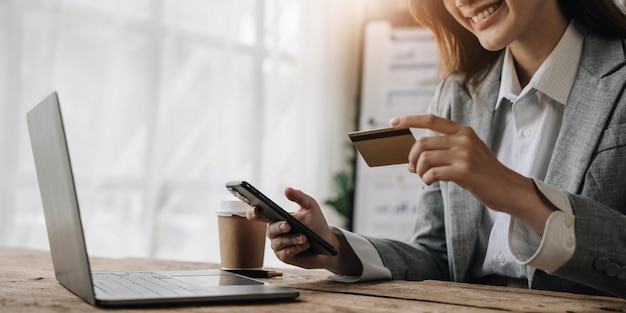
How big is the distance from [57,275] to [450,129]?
25.5 inches

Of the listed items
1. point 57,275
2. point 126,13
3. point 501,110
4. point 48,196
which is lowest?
point 57,275

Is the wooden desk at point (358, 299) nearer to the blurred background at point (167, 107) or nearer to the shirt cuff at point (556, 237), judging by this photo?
the shirt cuff at point (556, 237)

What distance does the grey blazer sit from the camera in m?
0.99

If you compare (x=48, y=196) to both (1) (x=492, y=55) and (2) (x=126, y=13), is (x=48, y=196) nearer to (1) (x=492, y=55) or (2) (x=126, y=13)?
(1) (x=492, y=55)

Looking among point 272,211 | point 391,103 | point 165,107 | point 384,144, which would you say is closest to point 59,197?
point 272,211

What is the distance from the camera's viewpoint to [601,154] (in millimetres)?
1255

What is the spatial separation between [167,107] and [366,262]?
78.5 inches

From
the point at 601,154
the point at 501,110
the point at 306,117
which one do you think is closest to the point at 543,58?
the point at 501,110

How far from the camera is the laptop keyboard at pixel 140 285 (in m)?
0.88

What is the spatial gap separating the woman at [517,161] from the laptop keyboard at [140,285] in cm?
22

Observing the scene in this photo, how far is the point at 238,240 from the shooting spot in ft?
4.26

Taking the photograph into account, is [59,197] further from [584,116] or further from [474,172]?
[584,116]

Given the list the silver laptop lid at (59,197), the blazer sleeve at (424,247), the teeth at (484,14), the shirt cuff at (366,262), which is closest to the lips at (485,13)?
the teeth at (484,14)

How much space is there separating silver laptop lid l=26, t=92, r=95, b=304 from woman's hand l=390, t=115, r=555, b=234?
1.49 ft
